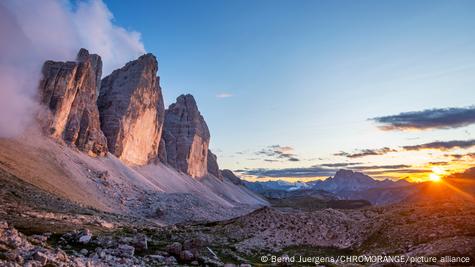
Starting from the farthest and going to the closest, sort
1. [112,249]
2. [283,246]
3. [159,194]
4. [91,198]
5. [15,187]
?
1. [159,194]
2. [91,198]
3. [15,187]
4. [283,246]
5. [112,249]

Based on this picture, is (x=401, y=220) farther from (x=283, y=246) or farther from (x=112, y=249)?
(x=112, y=249)

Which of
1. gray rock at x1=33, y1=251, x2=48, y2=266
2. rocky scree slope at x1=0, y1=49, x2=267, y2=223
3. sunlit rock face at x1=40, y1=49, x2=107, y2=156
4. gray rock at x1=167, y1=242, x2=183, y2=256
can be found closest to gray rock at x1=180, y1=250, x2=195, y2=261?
gray rock at x1=167, y1=242, x2=183, y2=256

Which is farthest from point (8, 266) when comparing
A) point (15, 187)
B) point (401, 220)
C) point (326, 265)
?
point (15, 187)

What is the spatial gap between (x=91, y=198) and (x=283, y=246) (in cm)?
7878

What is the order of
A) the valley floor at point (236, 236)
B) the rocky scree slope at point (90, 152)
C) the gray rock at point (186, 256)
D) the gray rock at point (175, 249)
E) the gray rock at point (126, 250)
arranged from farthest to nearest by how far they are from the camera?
the rocky scree slope at point (90, 152), the gray rock at point (175, 249), the gray rock at point (186, 256), the gray rock at point (126, 250), the valley floor at point (236, 236)

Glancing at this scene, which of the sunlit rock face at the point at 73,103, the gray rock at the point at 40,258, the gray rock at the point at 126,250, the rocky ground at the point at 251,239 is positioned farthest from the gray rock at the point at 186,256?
the sunlit rock face at the point at 73,103

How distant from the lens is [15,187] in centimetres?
7825

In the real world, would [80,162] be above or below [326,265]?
above

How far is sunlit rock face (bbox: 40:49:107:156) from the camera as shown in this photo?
5556 inches

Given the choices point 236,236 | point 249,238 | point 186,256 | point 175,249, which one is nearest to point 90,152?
point 236,236

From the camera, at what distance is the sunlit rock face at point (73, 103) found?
141 meters

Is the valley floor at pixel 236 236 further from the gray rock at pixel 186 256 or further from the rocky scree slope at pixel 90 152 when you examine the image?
the rocky scree slope at pixel 90 152

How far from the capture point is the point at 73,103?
15300 cm

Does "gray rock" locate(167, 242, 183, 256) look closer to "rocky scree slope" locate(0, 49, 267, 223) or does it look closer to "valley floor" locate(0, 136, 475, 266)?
"valley floor" locate(0, 136, 475, 266)
